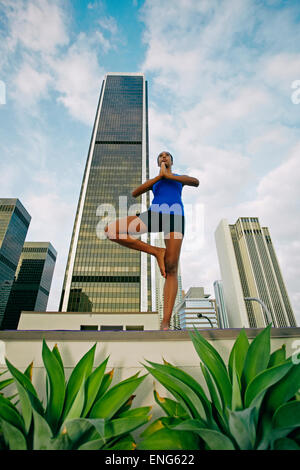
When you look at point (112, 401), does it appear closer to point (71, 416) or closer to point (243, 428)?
point (71, 416)

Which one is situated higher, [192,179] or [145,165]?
[145,165]

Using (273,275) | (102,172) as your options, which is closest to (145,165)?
(102,172)

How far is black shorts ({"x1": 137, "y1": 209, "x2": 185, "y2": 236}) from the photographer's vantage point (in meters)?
2.03

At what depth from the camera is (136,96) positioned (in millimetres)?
68250

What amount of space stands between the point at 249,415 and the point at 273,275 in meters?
67.3

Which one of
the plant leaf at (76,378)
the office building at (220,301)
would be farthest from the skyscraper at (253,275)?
the plant leaf at (76,378)

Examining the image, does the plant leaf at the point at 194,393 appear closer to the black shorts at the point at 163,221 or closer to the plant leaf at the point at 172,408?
the plant leaf at the point at 172,408

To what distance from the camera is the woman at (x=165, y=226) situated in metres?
1.99

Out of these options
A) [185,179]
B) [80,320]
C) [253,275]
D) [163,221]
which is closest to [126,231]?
[163,221]

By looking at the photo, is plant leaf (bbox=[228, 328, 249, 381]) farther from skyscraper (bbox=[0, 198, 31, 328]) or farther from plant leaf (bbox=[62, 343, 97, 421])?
skyscraper (bbox=[0, 198, 31, 328])

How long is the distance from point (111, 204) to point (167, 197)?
50.7 metres

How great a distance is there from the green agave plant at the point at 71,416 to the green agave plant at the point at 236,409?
4.1 inches
